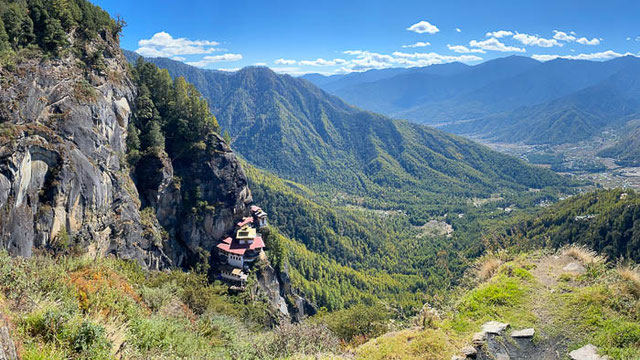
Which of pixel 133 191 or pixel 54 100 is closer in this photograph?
pixel 54 100

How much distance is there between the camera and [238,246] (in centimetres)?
5369

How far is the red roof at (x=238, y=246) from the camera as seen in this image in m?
52.1

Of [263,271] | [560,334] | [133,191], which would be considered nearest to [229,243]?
[263,271]

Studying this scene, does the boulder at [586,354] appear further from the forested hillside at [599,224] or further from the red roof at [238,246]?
the forested hillside at [599,224]

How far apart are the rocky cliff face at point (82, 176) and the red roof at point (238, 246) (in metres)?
2.86

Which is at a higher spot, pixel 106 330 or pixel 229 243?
pixel 106 330

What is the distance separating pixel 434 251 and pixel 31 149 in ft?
462

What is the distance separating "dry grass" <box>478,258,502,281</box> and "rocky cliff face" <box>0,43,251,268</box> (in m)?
28.5

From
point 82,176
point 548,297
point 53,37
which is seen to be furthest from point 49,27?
point 548,297

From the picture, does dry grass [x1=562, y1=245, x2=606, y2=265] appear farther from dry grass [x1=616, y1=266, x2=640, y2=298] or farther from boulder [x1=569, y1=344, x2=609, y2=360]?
boulder [x1=569, y1=344, x2=609, y2=360]

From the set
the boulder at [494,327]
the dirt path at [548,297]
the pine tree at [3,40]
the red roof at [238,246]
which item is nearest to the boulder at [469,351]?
the boulder at [494,327]

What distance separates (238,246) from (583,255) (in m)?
47.5

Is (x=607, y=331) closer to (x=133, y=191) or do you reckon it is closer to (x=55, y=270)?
(x=55, y=270)

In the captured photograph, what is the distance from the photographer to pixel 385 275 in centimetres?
12175
